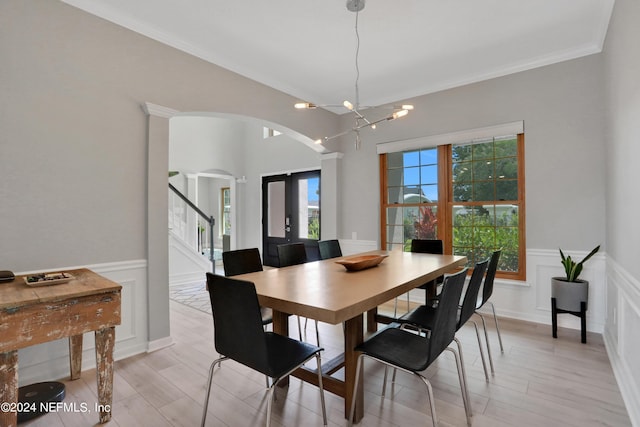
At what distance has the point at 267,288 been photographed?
184 centimetres

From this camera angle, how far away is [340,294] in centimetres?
170

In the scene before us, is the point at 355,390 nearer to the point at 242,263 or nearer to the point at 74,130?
the point at 242,263

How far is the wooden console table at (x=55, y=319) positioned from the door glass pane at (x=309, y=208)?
4686 millimetres

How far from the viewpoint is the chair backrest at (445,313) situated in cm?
151

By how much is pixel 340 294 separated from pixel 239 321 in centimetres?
54

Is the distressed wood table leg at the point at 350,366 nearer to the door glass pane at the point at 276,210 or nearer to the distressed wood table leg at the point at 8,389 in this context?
the distressed wood table leg at the point at 8,389

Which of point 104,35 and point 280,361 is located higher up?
point 104,35

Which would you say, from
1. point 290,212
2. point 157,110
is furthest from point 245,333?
point 290,212

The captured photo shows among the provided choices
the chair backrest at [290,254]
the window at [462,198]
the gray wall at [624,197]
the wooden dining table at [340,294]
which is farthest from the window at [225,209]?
the gray wall at [624,197]

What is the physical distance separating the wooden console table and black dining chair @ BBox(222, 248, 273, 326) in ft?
2.55

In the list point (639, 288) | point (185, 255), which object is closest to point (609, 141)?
point (639, 288)

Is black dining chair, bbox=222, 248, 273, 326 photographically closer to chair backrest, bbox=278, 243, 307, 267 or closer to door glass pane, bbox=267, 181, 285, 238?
chair backrest, bbox=278, 243, 307, 267

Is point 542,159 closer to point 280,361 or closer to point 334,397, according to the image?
point 334,397

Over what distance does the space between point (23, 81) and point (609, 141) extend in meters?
4.86
